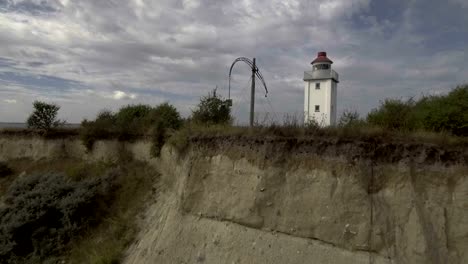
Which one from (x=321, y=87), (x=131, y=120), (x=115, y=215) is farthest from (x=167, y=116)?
(x=321, y=87)

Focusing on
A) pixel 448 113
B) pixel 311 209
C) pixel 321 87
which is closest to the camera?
pixel 311 209

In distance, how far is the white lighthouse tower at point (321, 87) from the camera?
26.8 meters

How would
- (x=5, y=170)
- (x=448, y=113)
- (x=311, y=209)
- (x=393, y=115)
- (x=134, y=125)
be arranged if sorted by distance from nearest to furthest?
(x=311, y=209)
(x=448, y=113)
(x=393, y=115)
(x=134, y=125)
(x=5, y=170)

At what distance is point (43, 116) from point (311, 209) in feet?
A: 53.4

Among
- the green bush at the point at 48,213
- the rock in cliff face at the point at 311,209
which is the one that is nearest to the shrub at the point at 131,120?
the green bush at the point at 48,213

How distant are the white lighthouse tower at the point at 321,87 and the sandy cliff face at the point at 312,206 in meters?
17.9

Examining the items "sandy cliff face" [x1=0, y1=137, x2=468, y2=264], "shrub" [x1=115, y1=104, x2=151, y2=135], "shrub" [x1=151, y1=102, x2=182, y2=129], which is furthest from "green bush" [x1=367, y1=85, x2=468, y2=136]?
"shrub" [x1=115, y1=104, x2=151, y2=135]

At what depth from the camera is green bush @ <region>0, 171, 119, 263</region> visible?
426 inches

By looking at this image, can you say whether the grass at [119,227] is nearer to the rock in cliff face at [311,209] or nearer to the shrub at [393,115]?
the rock in cliff face at [311,209]

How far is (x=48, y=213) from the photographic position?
1166 cm

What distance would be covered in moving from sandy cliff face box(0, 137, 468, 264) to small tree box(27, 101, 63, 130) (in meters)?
10.9

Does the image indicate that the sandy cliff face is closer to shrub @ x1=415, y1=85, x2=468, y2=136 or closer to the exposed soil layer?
the exposed soil layer

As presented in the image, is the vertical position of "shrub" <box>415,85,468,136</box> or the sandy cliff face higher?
"shrub" <box>415,85,468,136</box>

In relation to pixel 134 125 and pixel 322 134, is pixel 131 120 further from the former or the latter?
pixel 322 134
